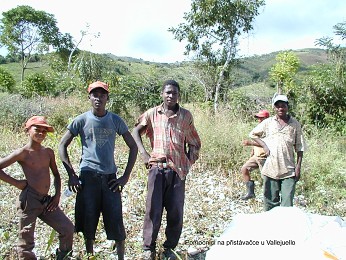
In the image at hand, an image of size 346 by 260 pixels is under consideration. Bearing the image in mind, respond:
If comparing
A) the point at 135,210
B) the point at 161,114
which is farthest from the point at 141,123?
the point at 135,210

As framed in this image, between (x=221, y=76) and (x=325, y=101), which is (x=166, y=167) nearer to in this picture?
(x=325, y=101)

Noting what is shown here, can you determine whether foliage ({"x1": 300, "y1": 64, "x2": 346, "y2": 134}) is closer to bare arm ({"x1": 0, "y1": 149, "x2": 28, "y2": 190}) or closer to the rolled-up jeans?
the rolled-up jeans

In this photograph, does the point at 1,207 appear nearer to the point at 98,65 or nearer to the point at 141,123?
the point at 141,123

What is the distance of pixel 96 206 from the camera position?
2789 mm

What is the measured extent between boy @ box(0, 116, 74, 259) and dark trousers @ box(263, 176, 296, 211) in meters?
1.96

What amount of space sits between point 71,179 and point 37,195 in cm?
26

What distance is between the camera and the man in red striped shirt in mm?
2918

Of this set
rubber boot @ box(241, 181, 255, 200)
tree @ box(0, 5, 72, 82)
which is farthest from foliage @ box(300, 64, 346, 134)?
tree @ box(0, 5, 72, 82)

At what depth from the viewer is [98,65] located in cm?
1093

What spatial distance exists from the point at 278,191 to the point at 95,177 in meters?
1.87

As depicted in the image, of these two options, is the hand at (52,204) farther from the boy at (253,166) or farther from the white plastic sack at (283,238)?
the boy at (253,166)

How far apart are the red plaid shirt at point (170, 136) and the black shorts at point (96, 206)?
1.43 feet

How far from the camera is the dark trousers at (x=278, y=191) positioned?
3.46 meters

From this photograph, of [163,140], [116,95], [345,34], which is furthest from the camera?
[345,34]
